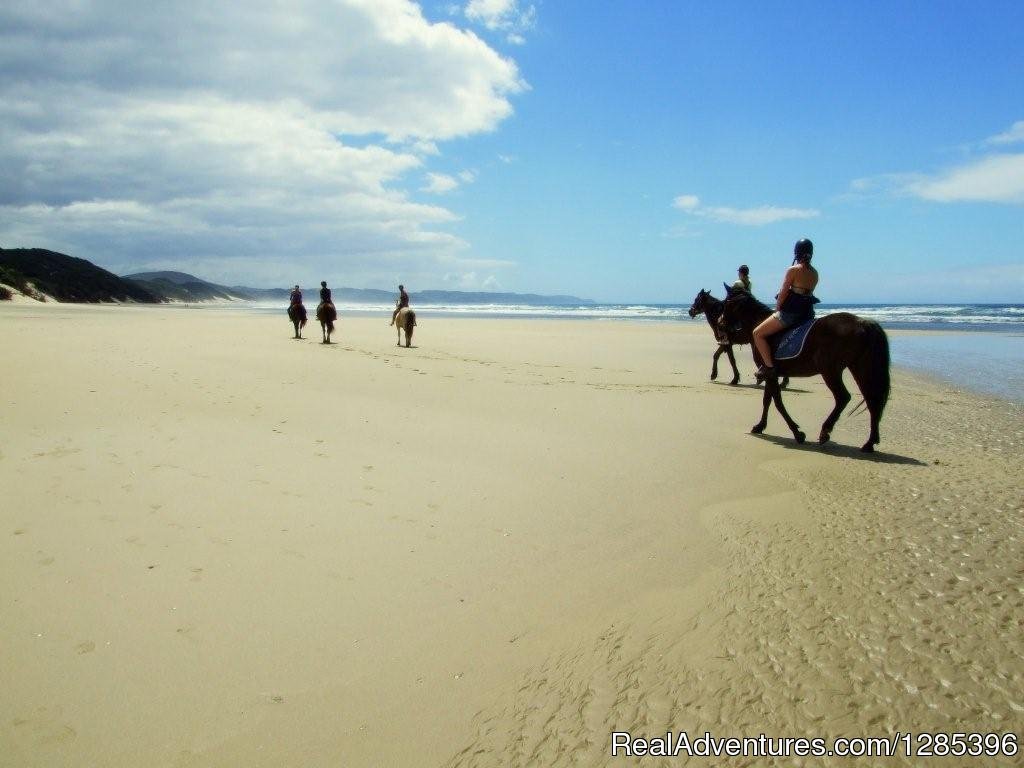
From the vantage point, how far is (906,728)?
2510 mm

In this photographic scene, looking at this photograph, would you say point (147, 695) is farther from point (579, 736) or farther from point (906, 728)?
point (906, 728)

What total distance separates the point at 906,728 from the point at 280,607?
10.5 ft

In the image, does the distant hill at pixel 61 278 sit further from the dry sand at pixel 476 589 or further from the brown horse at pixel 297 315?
the dry sand at pixel 476 589

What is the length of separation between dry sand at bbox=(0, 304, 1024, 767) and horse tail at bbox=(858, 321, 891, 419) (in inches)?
23.7

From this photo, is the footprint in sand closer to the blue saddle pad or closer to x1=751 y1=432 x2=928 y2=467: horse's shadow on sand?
x1=751 y1=432 x2=928 y2=467: horse's shadow on sand

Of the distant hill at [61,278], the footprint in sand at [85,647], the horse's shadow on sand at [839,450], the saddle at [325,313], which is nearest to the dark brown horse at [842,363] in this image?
the horse's shadow on sand at [839,450]

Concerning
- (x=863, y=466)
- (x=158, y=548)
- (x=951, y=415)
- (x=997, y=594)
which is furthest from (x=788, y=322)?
(x=158, y=548)

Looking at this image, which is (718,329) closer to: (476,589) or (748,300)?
(748,300)

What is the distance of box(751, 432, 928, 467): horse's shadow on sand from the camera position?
6.79 metres

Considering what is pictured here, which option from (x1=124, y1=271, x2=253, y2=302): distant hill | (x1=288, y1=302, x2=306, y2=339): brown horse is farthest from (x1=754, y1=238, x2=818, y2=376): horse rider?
(x1=124, y1=271, x2=253, y2=302): distant hill

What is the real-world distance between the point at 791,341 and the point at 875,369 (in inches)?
43.4

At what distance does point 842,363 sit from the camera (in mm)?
7887

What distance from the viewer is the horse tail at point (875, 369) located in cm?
748

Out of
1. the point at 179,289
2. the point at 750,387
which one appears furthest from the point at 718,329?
the point at 179,289
